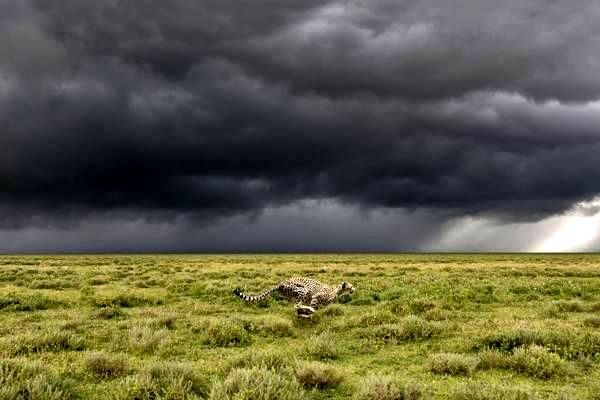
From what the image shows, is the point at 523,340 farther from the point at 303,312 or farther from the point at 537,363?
the point at 303,312

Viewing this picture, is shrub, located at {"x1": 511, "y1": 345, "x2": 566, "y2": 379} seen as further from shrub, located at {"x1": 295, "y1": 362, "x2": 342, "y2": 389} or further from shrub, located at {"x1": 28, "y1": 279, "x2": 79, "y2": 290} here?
shrub, located at {"x1": 28, "y1": 279, "x2": 79, "y2": 290}

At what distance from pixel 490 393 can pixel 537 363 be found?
97.0 inches

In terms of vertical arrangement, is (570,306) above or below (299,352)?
above

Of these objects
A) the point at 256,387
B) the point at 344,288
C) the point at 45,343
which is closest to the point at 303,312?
the point at 344,288

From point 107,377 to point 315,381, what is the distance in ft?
11.9

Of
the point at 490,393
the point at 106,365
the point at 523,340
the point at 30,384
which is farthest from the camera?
the point at 523,340

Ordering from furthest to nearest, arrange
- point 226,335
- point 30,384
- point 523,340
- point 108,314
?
1. point 108,314
2. point 226,335
3. point 523,340
4. point 30,384

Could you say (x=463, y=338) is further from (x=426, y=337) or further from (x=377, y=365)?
(x=377, y=365)

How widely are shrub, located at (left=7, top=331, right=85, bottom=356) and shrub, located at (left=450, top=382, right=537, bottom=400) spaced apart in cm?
841

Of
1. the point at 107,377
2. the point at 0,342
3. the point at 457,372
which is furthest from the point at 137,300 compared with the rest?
the point at 457,372

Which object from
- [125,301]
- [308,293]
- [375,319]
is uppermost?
[308,293]

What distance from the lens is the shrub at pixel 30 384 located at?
6.79 m

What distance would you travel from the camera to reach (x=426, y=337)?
39.5 feet

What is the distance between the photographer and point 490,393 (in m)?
7.02
